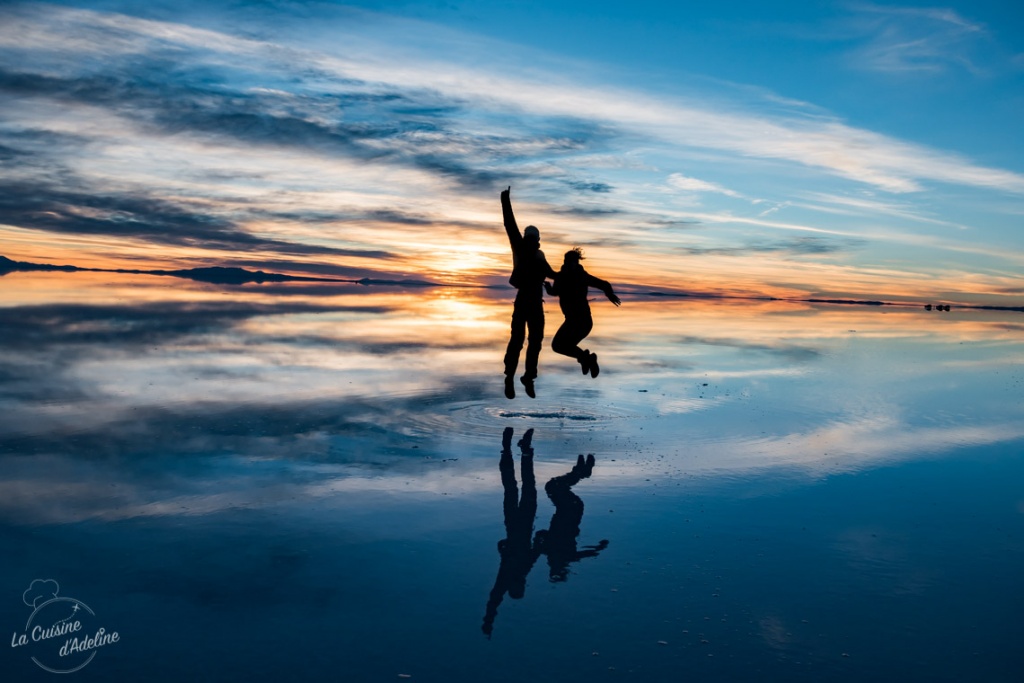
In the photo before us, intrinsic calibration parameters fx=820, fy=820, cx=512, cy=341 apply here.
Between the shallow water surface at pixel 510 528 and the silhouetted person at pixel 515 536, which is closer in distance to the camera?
the shallow water surface at pixel 510 528

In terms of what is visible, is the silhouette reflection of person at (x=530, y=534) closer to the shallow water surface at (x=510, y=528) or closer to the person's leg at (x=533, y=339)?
the shallow water surface at (x=510, y=528)

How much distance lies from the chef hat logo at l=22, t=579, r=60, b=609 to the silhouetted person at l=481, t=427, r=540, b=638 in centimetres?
275

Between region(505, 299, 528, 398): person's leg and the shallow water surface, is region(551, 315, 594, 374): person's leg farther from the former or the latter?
the shallow water surface

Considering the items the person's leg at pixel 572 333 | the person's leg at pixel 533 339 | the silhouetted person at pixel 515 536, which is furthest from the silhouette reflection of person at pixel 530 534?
the person's leg at pixel 572 333

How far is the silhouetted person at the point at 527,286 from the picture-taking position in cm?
Answer: 1125

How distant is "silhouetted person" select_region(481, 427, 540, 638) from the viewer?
532cm

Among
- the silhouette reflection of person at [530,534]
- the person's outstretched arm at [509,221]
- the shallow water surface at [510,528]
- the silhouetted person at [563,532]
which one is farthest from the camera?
the person's outstretched arm at [509,221]

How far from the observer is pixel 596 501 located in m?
7.51

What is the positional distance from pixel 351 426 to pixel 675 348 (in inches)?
532

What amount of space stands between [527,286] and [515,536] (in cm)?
541

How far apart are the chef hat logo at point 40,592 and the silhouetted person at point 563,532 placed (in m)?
3.21

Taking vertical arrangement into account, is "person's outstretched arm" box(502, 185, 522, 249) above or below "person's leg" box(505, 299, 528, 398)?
above

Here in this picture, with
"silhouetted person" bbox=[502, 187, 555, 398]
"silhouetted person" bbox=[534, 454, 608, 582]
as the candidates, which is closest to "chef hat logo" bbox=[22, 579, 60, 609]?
"silhouetted person" bbox=[534, 454, 608, 582]

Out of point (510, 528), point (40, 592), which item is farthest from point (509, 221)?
point (40, 592)
